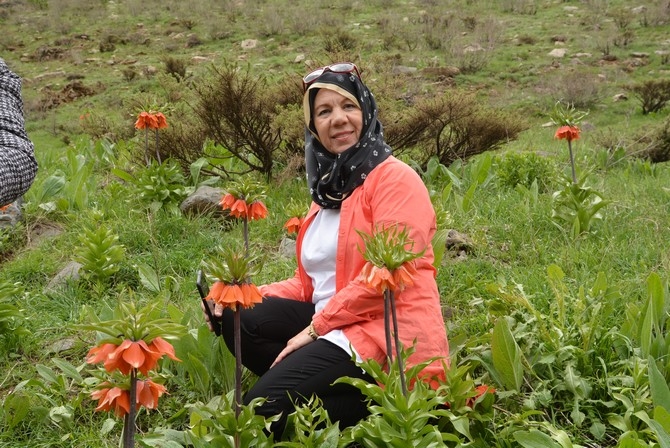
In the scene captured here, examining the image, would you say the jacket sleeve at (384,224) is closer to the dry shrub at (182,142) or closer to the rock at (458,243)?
the rock at (458,243)

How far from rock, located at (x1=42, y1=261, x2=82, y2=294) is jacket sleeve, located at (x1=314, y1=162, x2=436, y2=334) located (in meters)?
2.19

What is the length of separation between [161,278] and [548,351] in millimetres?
2438

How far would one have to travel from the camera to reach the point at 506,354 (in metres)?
2.55

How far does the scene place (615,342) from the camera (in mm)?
2695

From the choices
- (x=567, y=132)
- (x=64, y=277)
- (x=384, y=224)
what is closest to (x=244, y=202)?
(x=384, y=224)

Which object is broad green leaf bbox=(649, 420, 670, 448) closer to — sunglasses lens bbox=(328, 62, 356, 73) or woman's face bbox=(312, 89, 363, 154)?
woman's face bbox=(312, 89, 363, 154)

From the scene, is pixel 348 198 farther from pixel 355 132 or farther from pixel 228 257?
pixel 228 257

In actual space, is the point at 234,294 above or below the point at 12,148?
below

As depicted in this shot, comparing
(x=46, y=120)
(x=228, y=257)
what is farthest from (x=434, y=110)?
(x=46, y=120)

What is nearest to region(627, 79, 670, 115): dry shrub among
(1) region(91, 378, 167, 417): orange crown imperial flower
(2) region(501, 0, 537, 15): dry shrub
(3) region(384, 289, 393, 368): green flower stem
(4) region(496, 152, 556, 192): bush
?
(4) region(496, 152, 556, 192): bush

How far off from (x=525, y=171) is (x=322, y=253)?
3.16 meters

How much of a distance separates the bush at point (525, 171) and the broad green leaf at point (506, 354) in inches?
122

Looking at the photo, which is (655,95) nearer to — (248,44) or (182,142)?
(182,142)

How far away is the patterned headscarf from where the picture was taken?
9.13 feet
